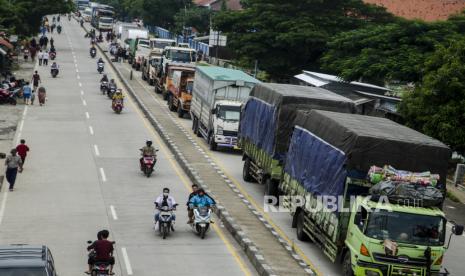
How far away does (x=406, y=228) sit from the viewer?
1822 centimetres

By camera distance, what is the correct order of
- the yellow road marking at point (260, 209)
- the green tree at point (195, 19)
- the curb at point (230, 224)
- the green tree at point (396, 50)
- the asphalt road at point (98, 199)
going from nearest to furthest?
1. the curb at point (230, 224)
2. the asphalt road at point (98, 199)
3. the yellow road marking at point (260, 209)
4. the green tree at point (396, 50)
5. the green tree at point (195, 19)

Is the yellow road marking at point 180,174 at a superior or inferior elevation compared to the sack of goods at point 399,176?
inferior

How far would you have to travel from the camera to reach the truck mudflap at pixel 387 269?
59.0 ft

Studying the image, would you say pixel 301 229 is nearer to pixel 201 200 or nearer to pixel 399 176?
pixel 201 200

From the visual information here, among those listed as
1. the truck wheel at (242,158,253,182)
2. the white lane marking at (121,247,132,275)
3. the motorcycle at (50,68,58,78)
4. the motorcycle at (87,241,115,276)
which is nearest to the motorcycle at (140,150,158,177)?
the truck wheel at (242,158,253,182)

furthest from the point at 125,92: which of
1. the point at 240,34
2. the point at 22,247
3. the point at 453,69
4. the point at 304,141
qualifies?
the point at 22,247

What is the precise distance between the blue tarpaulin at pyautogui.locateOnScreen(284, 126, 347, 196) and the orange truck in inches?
901

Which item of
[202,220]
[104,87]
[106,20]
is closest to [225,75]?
[202,220]

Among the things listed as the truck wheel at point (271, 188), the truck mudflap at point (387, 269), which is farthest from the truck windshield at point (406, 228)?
the truck wheel at point (271, 188)

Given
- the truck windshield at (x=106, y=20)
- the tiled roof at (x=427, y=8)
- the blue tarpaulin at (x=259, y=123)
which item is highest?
the tiled roof at (x=427, y=8)

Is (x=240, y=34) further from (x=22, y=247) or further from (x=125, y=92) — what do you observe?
(x=22, y=247)

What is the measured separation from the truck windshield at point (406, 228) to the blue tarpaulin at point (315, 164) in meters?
1.65

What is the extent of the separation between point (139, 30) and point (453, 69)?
59.0 m

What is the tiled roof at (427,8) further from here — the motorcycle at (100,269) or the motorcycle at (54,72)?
A: the motorcycle at (100,269)
